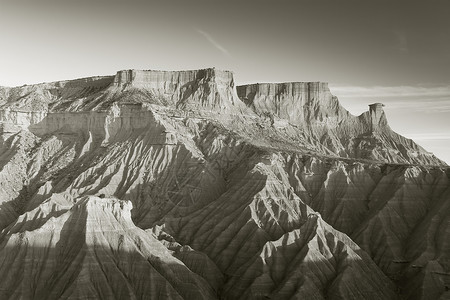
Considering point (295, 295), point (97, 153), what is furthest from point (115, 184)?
point (295, 295)

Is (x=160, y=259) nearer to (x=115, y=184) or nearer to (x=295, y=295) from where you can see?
(x=295, y=295)

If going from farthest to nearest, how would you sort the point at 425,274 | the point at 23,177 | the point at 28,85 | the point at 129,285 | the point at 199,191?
the point at 28,85
the point at 23,177
the point at 199,191
the point at 425,274
the point at 129,285

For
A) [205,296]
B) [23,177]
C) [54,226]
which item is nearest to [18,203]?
[23,177]

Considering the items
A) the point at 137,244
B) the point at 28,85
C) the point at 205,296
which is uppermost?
the point at 28,85

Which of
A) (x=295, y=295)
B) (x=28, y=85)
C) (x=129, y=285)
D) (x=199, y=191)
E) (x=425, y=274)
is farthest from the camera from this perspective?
(x=28, y=85)

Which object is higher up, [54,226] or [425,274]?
A: [54,226]

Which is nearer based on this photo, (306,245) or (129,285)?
(129,285)
